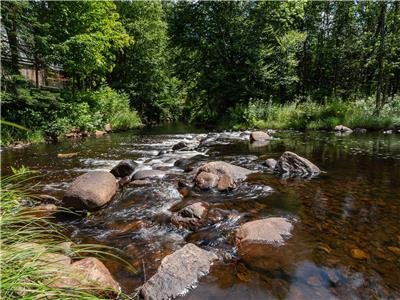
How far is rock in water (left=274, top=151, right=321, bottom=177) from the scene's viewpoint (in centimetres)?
655

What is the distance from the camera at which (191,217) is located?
13.8 ft

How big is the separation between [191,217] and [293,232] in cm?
141

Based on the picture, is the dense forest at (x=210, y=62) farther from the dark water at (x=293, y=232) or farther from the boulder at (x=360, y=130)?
the dark water at (x=293, y=232)

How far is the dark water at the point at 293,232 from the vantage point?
2811mm

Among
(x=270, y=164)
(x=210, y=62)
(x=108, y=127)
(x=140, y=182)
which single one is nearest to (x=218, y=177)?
(x=140, y=182)

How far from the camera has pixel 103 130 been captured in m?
16.6

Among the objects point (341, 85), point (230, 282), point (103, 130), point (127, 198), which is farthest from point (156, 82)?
point (230, 282)

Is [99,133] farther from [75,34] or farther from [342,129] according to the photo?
[342,129]

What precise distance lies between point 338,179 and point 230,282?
4218mm

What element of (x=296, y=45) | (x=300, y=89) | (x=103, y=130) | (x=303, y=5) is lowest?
(x=103, y=130)

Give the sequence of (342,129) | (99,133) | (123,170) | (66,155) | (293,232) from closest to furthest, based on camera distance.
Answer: (293,232), (123,170), (66,155), (342,129), (99,133)

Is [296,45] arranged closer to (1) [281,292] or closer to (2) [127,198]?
(2) [127,198]

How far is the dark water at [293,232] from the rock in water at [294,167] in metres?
0.28

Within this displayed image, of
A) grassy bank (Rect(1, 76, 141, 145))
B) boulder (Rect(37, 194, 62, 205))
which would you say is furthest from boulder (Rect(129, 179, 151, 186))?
grassy bank (Rect(1, 76, 141, 145))
